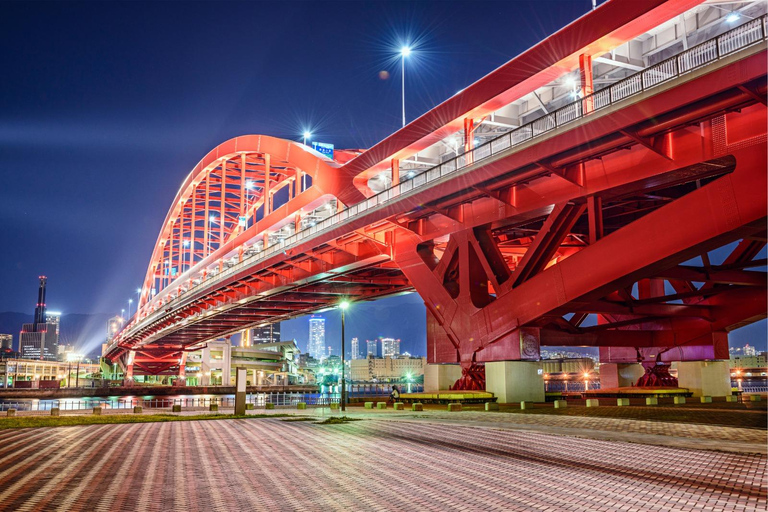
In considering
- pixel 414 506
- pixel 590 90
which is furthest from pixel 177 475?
pixel 590 90

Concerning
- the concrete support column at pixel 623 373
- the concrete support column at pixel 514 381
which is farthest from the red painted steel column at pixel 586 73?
the concrete support column at pixel 623 373

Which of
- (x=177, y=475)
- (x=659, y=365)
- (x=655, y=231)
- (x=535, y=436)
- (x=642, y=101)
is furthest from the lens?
(x=659, y=365)

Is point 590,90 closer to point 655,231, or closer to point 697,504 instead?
point 655,231

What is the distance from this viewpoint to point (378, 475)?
35.7 feet

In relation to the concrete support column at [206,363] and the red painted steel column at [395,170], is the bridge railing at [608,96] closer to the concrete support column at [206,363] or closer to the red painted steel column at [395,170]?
the red painted steel column at [395,170]

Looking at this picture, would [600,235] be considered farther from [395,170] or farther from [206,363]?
[206,363]

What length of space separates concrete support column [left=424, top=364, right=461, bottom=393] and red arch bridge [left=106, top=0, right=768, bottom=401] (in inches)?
6.0

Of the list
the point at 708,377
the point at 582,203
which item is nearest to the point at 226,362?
the point at 708,377

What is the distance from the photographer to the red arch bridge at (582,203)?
19250 millimetres

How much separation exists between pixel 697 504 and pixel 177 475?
8.35 metres

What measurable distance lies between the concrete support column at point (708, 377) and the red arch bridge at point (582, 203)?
0.10m

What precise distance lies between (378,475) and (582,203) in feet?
57.5

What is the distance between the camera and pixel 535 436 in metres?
16.2

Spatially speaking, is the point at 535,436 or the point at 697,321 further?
Result: the point at 697,321
